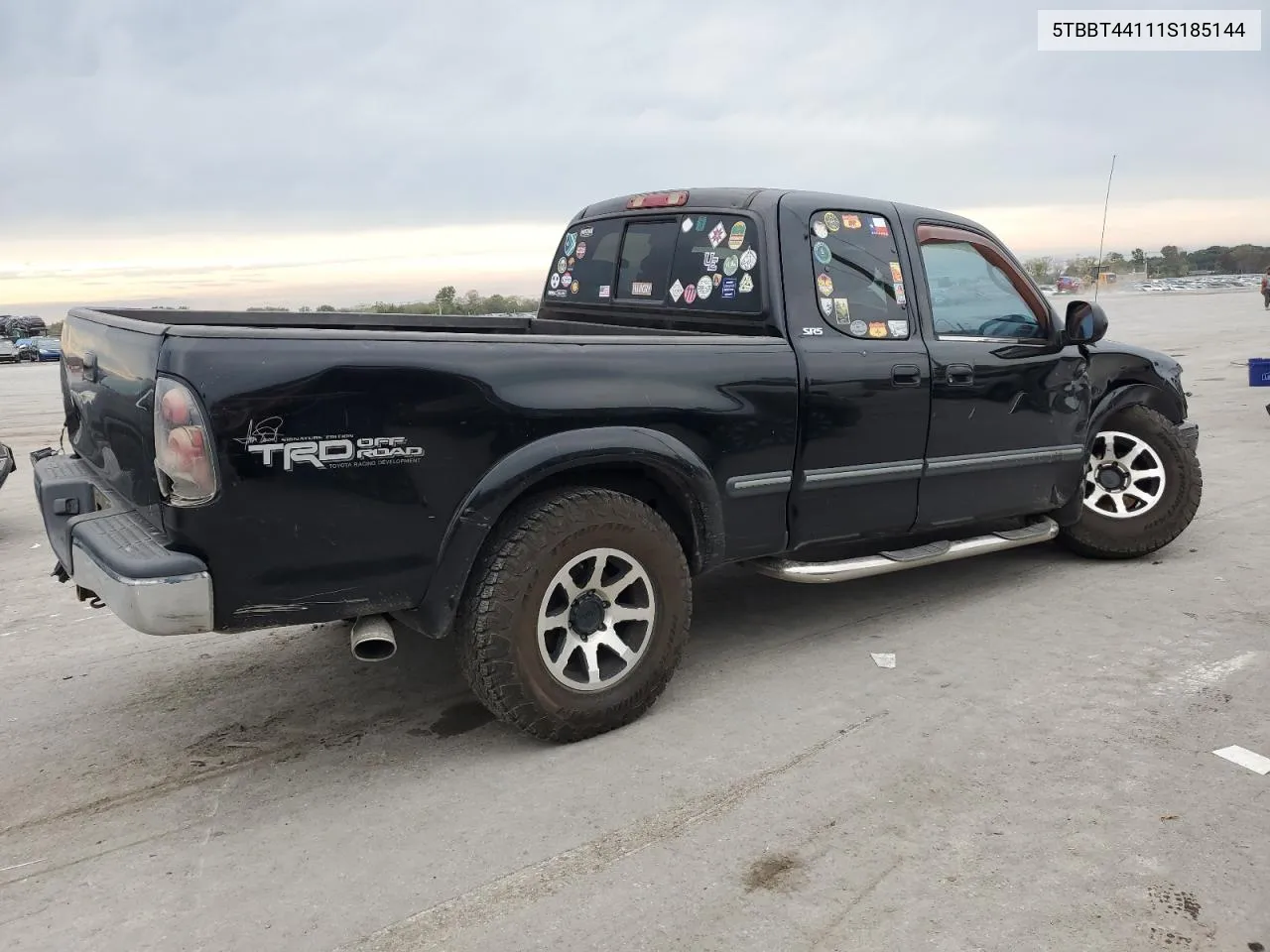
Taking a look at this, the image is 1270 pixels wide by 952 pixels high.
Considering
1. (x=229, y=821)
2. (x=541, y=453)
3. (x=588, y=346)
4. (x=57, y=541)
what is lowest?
(x=229, y=821)

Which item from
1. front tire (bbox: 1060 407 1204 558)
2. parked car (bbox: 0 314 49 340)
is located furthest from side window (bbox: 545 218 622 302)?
parked car (bbox: 0 314 49 340)

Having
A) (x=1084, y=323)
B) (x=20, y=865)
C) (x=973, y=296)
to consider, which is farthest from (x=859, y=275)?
(x=20, y=865)

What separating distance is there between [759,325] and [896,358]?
0.67 metres

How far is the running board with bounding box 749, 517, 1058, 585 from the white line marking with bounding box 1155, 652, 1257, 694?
1.06 metres

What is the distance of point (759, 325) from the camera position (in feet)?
13.7

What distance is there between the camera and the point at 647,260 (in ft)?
15.8

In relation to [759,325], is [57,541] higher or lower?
lower

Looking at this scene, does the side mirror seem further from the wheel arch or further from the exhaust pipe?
the exhaust pipe

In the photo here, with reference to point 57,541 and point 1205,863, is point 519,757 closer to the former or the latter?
point 57,541

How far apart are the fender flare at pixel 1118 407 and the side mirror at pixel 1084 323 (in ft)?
1.86

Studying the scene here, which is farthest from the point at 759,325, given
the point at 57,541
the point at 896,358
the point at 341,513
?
the point at 57,541

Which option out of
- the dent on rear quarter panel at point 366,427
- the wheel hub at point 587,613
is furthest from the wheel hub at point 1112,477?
the wheel hub at point 587,613

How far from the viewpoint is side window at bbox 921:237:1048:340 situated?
4.71 metres

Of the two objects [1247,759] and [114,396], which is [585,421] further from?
[1247,759]
